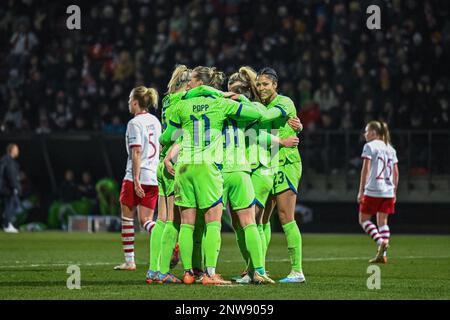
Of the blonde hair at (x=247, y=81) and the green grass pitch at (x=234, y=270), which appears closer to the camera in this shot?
the green grass pitch at (x=234, y=270)

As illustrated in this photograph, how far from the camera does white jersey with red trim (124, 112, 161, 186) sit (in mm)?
13523

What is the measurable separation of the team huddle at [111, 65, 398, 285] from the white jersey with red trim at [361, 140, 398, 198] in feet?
16.3

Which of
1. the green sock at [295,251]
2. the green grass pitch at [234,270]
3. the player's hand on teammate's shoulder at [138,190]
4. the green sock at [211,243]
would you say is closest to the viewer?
the green grass pitch at [234,270]

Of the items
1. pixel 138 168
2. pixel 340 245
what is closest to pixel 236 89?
pixel 138 168

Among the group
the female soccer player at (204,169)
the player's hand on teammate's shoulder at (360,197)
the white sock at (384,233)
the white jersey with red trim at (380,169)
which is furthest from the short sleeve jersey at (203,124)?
the white jersey with red trim at (380,169)

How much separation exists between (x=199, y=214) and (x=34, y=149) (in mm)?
15551

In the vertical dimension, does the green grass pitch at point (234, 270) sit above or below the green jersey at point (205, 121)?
below

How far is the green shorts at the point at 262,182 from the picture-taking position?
38.2 feet

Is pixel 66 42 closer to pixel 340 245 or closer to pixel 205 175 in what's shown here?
pixel 340 245

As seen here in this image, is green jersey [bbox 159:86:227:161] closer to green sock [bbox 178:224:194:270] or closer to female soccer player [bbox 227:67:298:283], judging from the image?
female soccer player [bbox 227:67:298:283]

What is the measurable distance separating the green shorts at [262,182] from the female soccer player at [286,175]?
13 cm

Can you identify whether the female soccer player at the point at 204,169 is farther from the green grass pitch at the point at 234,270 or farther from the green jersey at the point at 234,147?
the green grass pitch at the point at 234,270

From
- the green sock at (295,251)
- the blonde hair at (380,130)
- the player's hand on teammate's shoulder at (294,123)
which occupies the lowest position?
the green sock at (295,251)

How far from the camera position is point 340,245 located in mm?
20062
